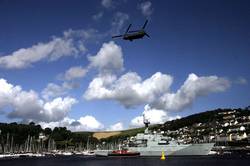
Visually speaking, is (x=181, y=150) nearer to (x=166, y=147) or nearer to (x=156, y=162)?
(x=166, y=147)

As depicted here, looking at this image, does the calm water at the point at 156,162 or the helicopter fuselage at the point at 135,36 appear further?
the calm water at the point at 156,162

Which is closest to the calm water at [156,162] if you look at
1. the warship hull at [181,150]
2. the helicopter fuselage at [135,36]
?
the warship hull at [181,150]

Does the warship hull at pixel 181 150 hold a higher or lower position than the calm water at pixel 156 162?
higher

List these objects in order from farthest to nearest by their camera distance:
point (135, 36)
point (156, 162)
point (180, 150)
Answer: point (180, 150) < point (156, 162) < point (135, 36)

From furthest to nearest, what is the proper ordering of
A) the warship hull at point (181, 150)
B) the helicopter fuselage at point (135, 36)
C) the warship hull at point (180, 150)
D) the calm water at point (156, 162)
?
the warship hull at point (180, 150)
the warship hull at point (181, 150)
the calm water at point (156, 162)
the helicopter fuselage at point (135, 36)

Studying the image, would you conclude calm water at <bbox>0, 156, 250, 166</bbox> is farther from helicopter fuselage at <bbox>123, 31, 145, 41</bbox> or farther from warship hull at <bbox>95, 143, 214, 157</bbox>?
helicopter fuselage at <bbox>123, 31, 145, 41</bbox>

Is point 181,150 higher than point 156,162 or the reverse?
higher

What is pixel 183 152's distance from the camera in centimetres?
14925

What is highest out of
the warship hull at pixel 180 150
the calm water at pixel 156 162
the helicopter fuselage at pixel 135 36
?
the helicopter fuselage at pixel 135 36

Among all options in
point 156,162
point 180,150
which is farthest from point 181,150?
point 156,162

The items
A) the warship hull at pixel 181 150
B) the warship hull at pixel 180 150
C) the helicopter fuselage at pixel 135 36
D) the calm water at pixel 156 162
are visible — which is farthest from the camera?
the warship hull at pixel 180 150

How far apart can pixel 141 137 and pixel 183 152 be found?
17969mm

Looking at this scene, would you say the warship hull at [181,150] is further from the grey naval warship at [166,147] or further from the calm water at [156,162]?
the calm water at [156,162]

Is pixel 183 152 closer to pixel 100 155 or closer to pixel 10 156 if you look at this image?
pixel 100 155
